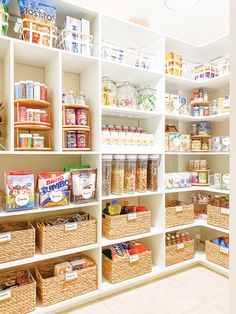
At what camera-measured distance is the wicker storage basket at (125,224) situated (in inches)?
79.4

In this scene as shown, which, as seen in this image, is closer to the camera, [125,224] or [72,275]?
[72,275]

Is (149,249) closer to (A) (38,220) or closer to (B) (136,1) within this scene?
(A) (38,220)

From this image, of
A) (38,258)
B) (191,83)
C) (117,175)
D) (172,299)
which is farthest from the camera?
(191,83)

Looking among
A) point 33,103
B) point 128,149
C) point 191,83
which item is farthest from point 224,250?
point 33,103

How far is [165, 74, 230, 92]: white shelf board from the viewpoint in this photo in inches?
94.1

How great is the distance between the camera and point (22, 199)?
5.38 feet

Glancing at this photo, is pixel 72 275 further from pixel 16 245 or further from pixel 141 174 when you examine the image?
pixel 141 174

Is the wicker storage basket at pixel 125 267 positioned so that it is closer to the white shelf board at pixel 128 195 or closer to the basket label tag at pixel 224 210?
the white shelf board at pixel 128 195

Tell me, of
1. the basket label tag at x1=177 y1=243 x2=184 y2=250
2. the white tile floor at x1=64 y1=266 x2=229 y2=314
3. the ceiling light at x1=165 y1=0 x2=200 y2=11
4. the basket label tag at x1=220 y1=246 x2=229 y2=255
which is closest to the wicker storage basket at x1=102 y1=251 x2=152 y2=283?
the white tile floor at x1=64 y1=266 x2=229 y2=314

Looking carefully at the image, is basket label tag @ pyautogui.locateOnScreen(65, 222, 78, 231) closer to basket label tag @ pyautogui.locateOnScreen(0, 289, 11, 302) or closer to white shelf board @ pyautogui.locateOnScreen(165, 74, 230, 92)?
basket label tag @ pyautogui.locateOnScreen(0, 289, 11, 302)

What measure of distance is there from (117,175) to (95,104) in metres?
0.59

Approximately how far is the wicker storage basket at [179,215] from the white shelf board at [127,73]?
4.02 ft

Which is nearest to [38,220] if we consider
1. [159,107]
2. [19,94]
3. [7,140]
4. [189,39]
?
[7,140]

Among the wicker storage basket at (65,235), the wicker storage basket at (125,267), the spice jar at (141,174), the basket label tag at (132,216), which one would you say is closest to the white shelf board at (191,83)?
the spice jar at (141,174)
